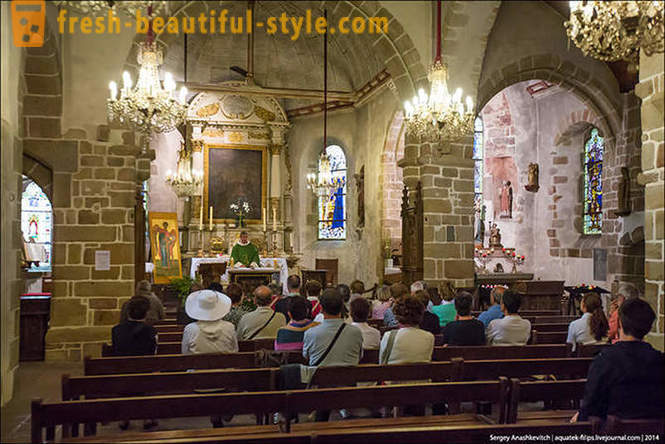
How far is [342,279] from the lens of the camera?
1834 centimetres

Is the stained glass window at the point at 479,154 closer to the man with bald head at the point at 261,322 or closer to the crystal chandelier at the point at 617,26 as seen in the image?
the man with bald head at the point at 261,322

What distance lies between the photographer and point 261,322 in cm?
595

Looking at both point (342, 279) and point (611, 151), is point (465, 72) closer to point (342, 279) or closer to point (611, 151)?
point (611, 151)

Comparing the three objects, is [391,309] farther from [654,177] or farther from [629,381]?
[629,381]

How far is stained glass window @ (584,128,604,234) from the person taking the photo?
14.9 m

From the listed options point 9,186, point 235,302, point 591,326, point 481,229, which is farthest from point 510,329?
point 481,229

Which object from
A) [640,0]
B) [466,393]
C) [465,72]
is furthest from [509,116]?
[466,393]

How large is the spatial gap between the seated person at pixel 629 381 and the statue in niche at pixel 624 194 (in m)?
9.60

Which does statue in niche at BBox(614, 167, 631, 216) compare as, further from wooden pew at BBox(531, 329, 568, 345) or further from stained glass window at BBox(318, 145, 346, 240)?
stained glass window at BBox(318, 145, 346, 240)

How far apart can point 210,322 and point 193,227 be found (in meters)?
13.3

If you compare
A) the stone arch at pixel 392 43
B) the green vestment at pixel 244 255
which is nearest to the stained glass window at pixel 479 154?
the green vestment at pixel 244 255

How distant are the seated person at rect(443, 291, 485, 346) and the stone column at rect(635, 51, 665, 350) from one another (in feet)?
4.70

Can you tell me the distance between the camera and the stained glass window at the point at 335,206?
19078mm

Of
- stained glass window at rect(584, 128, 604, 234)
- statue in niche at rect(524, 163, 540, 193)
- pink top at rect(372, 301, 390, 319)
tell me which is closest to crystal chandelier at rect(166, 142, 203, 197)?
statue in niche at rect(524, 163, 540, 193)
